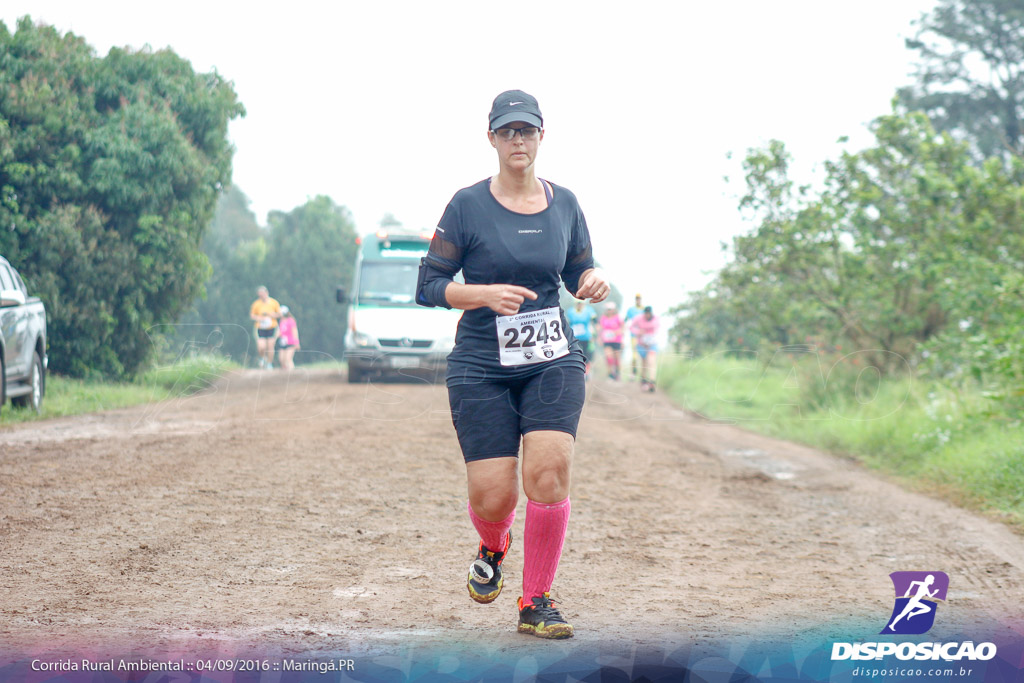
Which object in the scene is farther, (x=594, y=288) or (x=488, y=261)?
(x=594, y=288)

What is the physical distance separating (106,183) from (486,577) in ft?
43.7

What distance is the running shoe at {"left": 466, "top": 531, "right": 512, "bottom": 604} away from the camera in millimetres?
4219

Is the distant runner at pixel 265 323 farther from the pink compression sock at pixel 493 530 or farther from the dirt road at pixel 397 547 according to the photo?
the pink compression sock at pixel 493 530

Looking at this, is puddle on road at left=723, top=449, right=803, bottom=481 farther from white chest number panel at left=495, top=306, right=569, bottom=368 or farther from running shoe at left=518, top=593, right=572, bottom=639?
white chest number panel at left=495, top=306, right=569, bottom=368

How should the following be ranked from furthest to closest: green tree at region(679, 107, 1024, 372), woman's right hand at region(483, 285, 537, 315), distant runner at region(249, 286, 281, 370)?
distant runner at region(249, 286, 281, 370) → green tree at region(679, 107, 1024, 372) → woman's right hand at region(483, 285, 537, 315)

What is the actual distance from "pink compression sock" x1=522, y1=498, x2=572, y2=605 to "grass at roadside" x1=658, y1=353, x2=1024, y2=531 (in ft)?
14.6

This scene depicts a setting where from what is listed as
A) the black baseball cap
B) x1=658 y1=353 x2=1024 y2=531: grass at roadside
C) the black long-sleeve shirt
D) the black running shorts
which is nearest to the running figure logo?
the black running shorts

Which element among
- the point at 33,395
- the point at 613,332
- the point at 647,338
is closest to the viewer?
the point at 33,395

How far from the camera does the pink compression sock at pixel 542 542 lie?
4043 mm

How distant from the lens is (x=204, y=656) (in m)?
3.51

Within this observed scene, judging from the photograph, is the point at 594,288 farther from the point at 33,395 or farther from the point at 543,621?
the point at 33,395

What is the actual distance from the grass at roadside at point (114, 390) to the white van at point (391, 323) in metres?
2.96

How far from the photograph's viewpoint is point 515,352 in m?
4.04

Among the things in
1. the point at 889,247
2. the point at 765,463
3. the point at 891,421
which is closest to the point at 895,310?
the point at 889,247
